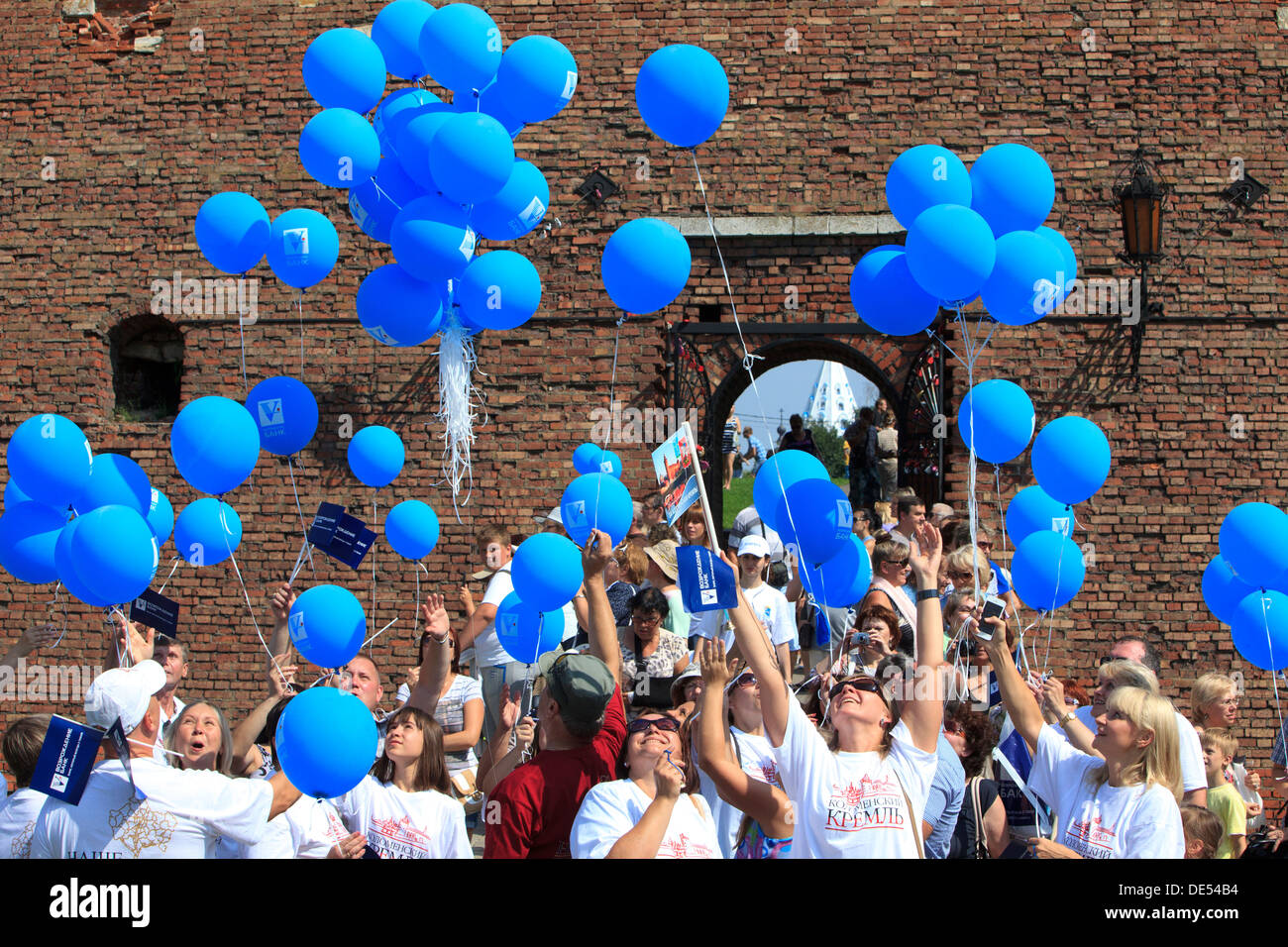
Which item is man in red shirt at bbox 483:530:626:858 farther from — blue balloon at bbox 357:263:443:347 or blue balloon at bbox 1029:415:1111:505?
blue balloon at bbox 1029:415:1111:505

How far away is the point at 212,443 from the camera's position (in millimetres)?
4719

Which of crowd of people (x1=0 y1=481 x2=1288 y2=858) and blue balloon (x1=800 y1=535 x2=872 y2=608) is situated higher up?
blue balloon (x1=800 y1=535 x2=872 y2=608)

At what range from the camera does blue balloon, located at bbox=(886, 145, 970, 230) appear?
4617 mm

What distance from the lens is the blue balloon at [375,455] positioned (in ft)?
20.8

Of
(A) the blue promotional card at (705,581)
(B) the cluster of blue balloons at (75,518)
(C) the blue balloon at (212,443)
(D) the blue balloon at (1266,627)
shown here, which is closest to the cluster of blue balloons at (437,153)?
(C) the blue balloon at (212,443)

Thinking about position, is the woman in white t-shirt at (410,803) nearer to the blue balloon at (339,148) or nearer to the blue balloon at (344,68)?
the blue balloon at (339,148)

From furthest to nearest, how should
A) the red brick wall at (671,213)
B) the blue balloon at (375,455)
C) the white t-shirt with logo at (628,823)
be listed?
the red brick wall at (671,213) < the blue balloon at (375,455) < the white t-shirt with logo at (628,823)

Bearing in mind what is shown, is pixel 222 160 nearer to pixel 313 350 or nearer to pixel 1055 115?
pixel 313 350

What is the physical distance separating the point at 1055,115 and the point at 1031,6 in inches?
32.6

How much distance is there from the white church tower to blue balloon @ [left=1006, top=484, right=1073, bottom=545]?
17.9 meters

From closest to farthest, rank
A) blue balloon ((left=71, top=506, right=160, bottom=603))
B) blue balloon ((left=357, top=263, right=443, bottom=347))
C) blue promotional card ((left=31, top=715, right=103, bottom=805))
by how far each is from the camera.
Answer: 1. blue promotional card ((left=31, top=715, right=103, bottom=805))
2. blue balloon ((left=71, top=506, right=160, bottom=603))
3. blue balloon ((left=357, top=263, right=443, bottom=347))

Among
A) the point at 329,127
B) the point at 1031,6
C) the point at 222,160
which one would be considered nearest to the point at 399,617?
the point at 222,160

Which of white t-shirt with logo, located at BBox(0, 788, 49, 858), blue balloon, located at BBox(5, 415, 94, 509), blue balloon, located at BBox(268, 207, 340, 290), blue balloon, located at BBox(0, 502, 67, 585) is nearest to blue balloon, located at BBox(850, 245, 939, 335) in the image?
blue balloon, located at BBox(268, 207, 340, 290)

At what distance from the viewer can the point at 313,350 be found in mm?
8695
